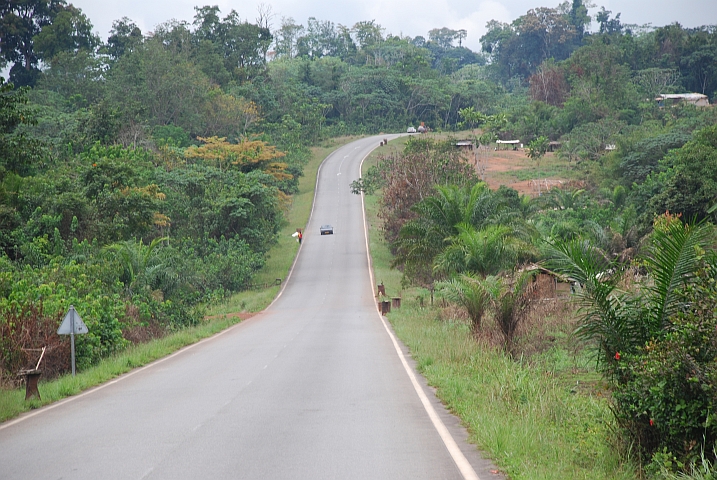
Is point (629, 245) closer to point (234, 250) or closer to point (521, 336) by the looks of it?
point (521, 336)

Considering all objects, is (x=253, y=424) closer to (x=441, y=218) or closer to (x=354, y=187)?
(x=441, y=218)

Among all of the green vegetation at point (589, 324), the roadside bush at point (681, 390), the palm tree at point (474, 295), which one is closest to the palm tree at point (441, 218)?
the green vegetation at point (589, 324)

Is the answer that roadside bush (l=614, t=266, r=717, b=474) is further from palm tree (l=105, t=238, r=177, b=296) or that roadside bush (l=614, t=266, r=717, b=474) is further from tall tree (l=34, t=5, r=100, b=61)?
tall tree (l=34, t=5, r=100, b=61)

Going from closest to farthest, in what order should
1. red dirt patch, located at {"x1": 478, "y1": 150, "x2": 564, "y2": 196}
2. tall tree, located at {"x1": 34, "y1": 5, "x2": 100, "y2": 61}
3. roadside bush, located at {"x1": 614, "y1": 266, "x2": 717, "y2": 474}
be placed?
1. roadside bush, located at {"x1": 614, "y1": 266, "x2": 717, "y2": 474}
2. red dirt patch, located at {"x1": 478, "y1": 150, "x2": 564, "y2": 196}
3. tall tree, located at {"x1": 34, "y1": 5, "x2": 100, "y2": 61}

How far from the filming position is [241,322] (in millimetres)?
33531

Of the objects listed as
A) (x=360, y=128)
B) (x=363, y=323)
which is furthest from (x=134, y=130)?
(x=360, y=128)

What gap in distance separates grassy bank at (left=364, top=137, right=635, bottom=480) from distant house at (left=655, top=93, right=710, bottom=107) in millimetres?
86036

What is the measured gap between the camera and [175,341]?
2339 cm

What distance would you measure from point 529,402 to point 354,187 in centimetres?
5921

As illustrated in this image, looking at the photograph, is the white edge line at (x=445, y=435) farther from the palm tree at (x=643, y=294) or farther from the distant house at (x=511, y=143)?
the distant house at (x=511, y=143)

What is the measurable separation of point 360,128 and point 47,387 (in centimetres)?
10476

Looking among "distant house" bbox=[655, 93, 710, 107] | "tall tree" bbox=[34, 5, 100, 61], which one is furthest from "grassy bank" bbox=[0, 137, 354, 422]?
"distant house" bbox=[655, 93, 710, 107]

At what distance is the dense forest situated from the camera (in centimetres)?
881

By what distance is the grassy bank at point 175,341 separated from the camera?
43.3ft
